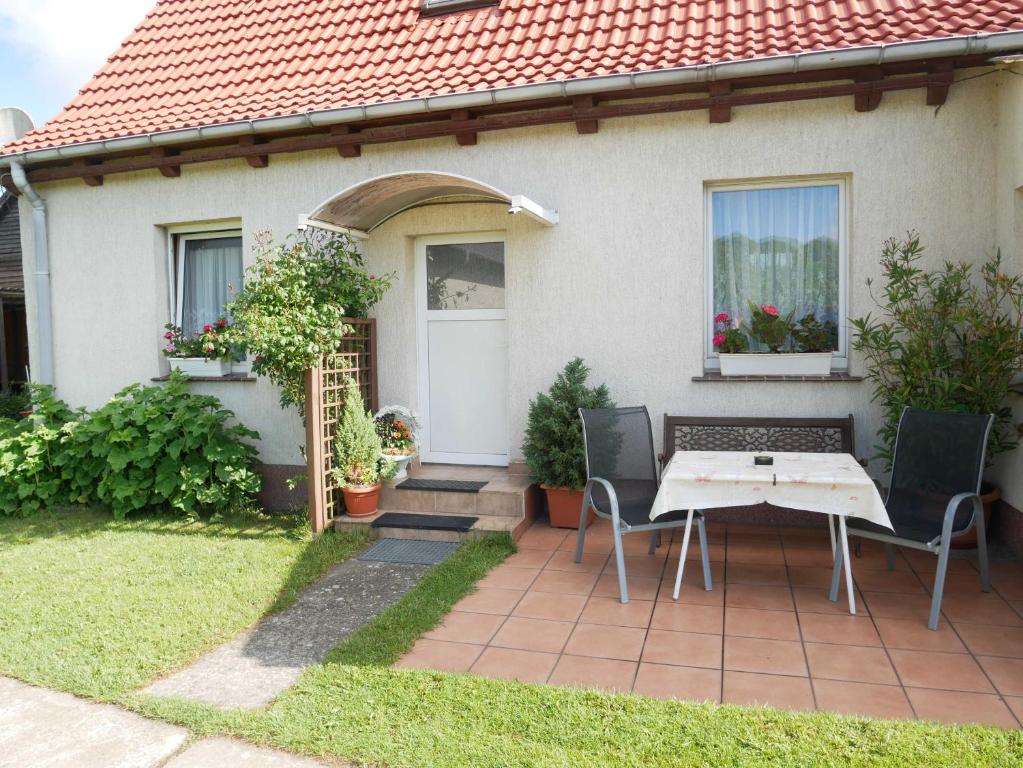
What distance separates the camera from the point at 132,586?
5109mm

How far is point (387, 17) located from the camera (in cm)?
804

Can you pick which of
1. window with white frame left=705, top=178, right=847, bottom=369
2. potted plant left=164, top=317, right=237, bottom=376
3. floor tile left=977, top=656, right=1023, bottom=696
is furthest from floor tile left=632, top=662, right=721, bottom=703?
potted plant left=164, top=317, right=237, bottom=376

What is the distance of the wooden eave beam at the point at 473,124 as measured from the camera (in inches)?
223

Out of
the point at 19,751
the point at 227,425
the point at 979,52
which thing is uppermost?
the point at 979,52

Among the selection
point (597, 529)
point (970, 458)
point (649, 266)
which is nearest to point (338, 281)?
point (649, 266)

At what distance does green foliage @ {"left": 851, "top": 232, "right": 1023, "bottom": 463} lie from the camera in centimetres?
516

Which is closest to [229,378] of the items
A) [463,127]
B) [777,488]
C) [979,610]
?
[463,127]

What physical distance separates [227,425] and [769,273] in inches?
211

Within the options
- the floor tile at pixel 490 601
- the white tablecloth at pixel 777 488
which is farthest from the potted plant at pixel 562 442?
the floor tile at pixel 490 601

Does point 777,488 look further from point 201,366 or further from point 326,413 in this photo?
point 201,366

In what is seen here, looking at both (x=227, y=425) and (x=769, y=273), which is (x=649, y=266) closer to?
(x=769, y=273)

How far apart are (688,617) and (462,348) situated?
3647 millimetres

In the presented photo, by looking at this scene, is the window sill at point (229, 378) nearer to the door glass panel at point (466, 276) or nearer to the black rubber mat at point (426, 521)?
the door glass panel at point (466, 276)

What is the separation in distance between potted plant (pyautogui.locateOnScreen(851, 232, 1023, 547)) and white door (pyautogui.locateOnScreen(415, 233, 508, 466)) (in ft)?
10.3
